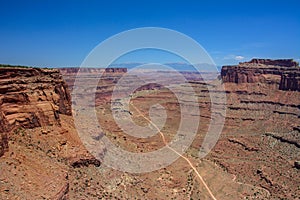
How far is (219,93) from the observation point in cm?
9919

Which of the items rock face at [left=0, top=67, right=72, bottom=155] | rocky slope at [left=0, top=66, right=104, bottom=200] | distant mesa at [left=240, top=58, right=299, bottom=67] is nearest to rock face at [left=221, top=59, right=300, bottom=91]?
distant mesa at [left=240, top=58, right=299, bottom=67]

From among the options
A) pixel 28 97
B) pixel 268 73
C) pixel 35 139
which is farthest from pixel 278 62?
Result: pixel 35 139

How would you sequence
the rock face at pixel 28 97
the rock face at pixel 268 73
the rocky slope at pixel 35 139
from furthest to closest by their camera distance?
the rock face at pixel 268 73 → the rock face at pixel 28 97 → the rocky slope at pixel 35 139

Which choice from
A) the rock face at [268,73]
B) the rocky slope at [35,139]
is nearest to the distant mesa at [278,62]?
the rock face at [268,73]

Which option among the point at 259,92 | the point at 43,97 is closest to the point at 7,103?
the point at 43,97

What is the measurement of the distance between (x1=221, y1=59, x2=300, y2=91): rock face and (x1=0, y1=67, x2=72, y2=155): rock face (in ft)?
248

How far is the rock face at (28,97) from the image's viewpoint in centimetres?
2397

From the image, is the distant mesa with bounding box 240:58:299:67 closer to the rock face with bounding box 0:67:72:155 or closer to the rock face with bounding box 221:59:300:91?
the rock face with bounding box 221:59:300:91

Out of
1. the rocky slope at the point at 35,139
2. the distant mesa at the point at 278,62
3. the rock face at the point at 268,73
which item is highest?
the distant mesa at the point at 278,62

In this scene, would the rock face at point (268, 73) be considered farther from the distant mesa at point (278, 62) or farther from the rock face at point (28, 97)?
the rock face at point (28, 97)

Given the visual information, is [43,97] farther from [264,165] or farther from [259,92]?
[259,92]

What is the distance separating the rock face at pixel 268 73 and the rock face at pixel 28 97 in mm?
75690

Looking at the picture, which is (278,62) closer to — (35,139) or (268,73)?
(268,73)

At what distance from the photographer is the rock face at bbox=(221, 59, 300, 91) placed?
8794cm
